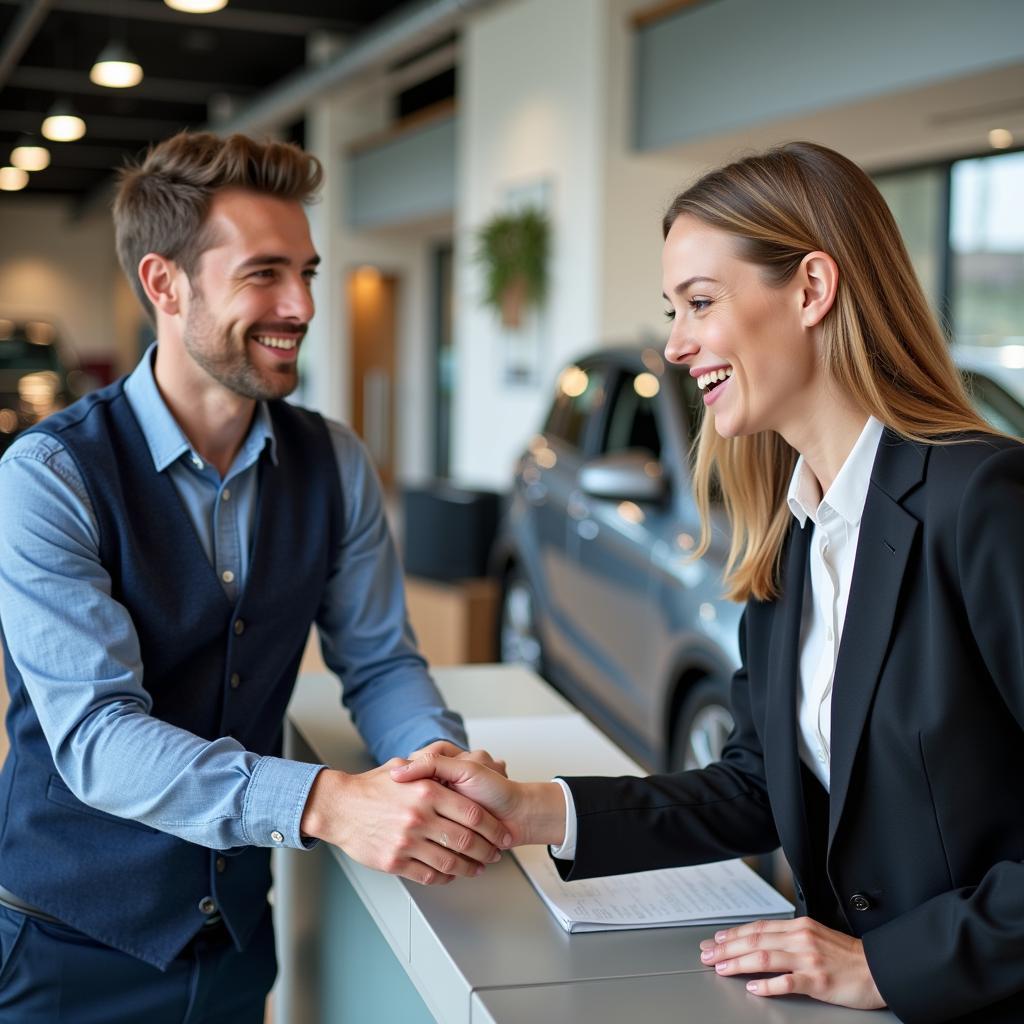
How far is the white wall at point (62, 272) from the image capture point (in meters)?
23.0

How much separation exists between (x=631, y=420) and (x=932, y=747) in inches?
118

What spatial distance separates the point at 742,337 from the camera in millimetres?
1461

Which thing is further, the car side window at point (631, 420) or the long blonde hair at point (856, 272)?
the car side window at point (631, 420)

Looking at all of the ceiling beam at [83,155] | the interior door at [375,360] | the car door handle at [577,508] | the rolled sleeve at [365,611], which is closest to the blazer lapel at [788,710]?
the rolled sleeve at [365,611]

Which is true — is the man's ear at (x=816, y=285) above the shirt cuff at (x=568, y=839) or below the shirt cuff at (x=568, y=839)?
above

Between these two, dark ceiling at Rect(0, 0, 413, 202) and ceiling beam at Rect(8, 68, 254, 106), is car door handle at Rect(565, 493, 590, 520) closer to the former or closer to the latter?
dark ceiling at Rect(0, 0, 413, 202)

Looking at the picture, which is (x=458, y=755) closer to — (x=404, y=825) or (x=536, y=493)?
(x=404, y=825)

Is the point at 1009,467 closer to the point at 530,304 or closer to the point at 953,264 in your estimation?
the point at 953,264

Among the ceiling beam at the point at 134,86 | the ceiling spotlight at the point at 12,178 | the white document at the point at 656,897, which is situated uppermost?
the ceiling beam at the point at 134,86

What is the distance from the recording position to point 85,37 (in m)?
12.3

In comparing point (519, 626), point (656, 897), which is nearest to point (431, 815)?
point (656, 897)

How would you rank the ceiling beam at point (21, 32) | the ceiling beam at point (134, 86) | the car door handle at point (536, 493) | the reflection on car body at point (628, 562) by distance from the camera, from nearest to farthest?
the reflection on car body at point (628, 562) < the car door handle at point (536, 493) < the ceiling beam at point (21, 32) < the ceiling beam at point (134, 86)

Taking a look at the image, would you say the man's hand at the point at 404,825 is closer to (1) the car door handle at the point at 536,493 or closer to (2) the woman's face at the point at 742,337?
(2) the woman's face at the point at 742,337

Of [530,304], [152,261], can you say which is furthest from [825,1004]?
[530,304]
